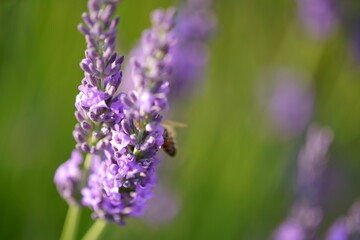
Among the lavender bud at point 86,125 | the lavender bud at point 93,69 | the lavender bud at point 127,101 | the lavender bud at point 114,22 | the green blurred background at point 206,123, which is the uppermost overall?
the green blurred background at point 206,123

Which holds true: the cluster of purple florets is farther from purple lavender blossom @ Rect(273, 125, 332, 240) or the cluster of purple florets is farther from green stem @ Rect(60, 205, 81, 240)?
purple lavender blossom @ Rect(273, 125, 332, 240)

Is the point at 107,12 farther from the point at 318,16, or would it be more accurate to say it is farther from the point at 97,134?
the point at 318,16

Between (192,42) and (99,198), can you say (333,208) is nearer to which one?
(192,42)

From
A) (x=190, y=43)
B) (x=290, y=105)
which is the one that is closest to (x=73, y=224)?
(x=190, y=43)

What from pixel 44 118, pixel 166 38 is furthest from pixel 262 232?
pixel 166 38

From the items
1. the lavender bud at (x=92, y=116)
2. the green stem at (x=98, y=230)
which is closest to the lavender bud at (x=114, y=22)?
the lavender bud at (x=92, y=116)

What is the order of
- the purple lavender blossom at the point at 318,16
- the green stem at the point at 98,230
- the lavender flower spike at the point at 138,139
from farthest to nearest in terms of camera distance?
the purple lavender blossom at the point at 318,16 → the green stem at the point at 98,230 → the lavender flower spike at the point at 138,139

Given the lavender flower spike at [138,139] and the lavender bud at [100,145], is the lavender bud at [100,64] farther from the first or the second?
the lavender bud at [100,145]
